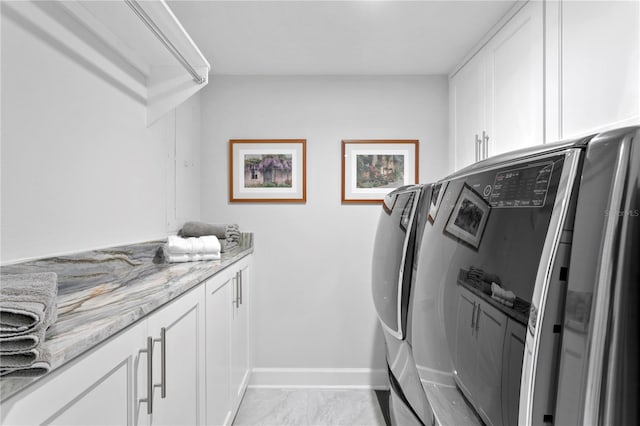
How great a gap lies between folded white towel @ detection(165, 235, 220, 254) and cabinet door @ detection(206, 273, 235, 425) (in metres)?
0.16

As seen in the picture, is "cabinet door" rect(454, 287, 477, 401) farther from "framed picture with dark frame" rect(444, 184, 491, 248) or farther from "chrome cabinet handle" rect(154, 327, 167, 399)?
"chrome cabinet handle" rect(154, 327, 167, 399)

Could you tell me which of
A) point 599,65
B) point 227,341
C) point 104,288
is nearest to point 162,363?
point 104,288

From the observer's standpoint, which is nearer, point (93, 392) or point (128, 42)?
point (93, 392)

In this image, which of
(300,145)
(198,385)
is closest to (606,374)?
(198,385)

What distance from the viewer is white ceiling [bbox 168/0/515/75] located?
193 centimetres

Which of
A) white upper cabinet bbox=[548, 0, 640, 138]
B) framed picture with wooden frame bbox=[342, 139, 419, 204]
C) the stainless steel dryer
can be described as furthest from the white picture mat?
white upper cabinet bbox=[548, 0, 640, 138]

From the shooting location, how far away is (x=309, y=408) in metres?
2.54

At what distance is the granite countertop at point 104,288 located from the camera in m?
0.69

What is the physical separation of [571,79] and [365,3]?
985 millimetres

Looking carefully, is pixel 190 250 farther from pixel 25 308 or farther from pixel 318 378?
pixel 318 378

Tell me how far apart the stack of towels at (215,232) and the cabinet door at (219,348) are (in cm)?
49

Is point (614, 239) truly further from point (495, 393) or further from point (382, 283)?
point (382, 283)

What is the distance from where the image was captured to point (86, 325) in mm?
781

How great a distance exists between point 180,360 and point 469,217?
3.43ft
